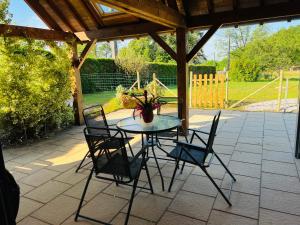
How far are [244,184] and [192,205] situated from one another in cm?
78

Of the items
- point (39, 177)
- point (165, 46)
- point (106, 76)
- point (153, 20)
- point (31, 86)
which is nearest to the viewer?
point (39, 177)

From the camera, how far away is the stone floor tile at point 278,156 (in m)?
3.44

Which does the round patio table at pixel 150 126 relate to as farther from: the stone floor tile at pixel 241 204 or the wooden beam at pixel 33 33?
the wooden beam at pixel 33 33

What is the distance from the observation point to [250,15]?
3.99 m

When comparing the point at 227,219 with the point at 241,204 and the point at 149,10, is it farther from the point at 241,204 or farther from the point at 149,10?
the point at 149,10

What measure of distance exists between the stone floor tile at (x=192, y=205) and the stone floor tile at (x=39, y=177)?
1722mm

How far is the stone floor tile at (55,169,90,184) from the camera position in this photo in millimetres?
3001

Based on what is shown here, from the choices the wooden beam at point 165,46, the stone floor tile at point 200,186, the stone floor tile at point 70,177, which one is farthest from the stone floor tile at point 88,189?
the wooden beam at point 165,46

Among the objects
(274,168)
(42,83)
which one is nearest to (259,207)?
(274,168)

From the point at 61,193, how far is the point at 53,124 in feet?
9.08

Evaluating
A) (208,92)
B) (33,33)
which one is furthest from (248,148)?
(33,33)

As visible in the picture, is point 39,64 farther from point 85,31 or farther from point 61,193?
point 61,193

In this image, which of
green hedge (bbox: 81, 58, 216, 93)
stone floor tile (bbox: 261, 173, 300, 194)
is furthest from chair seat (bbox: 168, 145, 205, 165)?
green hedge (bbox: 81, 58, 216, 93)

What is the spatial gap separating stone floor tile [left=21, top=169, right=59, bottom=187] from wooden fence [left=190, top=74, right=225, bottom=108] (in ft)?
17.3
